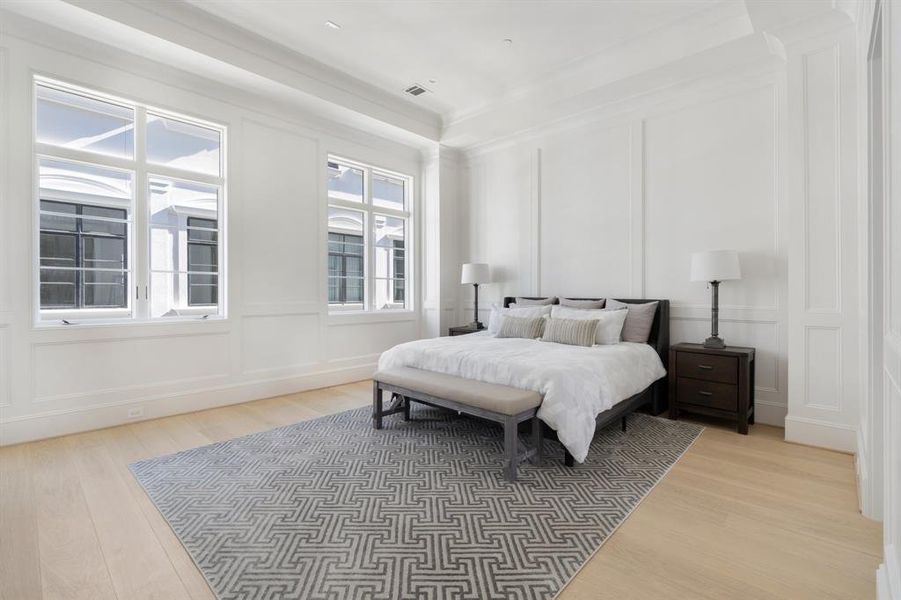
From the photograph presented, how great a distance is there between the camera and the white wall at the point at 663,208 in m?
3.66

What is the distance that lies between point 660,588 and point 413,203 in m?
5.24

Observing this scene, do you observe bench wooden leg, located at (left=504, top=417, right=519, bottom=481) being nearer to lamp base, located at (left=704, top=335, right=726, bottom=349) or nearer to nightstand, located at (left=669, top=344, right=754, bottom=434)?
nightstand, located at (left=669, top=344, right=754, bottom=434)

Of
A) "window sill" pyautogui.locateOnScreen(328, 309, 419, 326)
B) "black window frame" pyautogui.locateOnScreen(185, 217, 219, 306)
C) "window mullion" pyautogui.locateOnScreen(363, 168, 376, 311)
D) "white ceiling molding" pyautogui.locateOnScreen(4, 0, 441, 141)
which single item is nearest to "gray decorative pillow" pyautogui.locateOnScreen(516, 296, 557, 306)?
"window sill" pyautogui.locateOnScreen(328, 309, 419, 326)

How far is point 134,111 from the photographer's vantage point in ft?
12.4

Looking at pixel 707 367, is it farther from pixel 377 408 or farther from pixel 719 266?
pixel 377 408

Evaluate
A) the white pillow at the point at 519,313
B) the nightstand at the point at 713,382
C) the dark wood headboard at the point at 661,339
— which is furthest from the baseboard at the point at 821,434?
the white pillow at the point at 519,313

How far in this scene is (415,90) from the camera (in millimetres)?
4910

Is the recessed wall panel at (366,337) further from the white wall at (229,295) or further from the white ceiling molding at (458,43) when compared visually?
the white ceiling molding at (458,43)

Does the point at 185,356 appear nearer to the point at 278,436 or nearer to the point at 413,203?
the point at 278,436

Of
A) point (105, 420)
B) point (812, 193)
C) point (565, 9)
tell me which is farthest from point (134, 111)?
point (812, 193)

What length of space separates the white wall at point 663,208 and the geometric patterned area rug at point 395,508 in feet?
4.09

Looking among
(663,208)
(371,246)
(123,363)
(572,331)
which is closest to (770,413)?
(572,331)

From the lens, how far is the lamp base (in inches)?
140

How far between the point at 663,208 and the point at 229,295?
4377 millimetres
